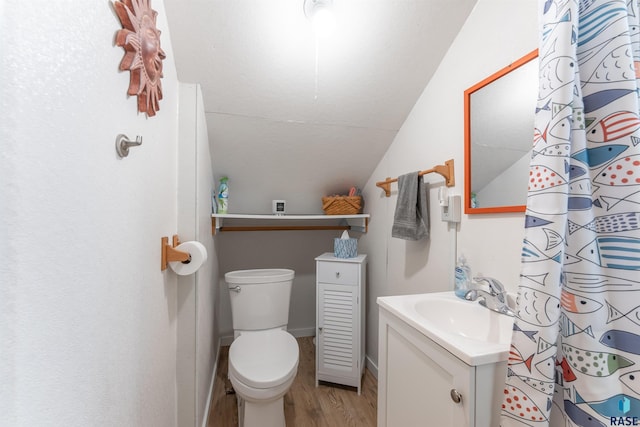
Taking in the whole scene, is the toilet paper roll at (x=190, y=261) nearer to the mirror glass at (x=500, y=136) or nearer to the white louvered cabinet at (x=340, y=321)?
the white louvered cabinet at (x=340, y=321)

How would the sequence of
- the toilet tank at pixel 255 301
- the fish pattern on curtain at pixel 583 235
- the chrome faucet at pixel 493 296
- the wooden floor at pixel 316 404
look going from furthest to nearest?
the toilet tank at pixel 255 301 → the wooden floor at pixel 316 404 → the chrome faucet at pixel 493 296 → the fish pattern on curtain at pixel 583 235

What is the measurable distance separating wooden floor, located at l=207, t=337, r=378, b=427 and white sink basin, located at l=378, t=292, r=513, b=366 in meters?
0.95

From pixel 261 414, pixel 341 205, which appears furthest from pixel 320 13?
pixel 261 414

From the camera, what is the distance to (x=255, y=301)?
185 cm

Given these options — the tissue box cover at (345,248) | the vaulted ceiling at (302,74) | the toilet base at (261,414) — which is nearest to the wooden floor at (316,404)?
the toilet base at (261,414)

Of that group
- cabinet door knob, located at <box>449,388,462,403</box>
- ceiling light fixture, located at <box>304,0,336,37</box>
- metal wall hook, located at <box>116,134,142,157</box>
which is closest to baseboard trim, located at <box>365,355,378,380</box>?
cabinet door knob, located at <box>449,388,462,403</box>

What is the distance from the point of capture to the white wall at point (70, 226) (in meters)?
0.35

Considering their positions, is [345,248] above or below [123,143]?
below

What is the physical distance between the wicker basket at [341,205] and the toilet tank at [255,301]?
2.25ft

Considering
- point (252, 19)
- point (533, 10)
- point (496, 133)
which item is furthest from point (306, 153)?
point (533, 10)

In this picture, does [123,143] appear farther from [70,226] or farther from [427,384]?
[427,384]

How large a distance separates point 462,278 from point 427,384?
22.1 inches

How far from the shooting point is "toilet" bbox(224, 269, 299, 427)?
1.37 m

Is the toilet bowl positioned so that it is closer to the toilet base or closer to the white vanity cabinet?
the toilet base
